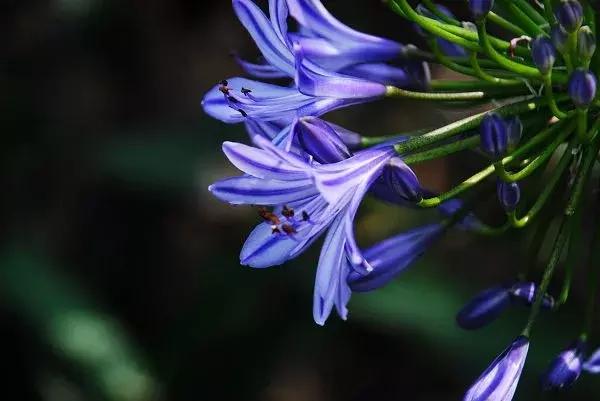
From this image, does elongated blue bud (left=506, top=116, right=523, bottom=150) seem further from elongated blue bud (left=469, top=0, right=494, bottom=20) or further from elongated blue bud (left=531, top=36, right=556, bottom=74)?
elongated blue bud (left=469, top=0, right=494, bottom=20)

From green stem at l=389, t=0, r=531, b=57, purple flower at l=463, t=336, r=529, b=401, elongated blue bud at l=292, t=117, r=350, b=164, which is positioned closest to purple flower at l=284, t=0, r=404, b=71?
green stem at l=389, t=0, r=531, b=57

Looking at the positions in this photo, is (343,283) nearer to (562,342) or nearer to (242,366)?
(562,342)

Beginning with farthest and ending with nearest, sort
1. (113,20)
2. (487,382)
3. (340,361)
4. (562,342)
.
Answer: (113,20) < (340,361) < (562,342) < (487,382)

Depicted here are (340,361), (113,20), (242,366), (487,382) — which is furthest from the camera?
(113,20)

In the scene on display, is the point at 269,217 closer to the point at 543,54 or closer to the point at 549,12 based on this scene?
the point at 543,54

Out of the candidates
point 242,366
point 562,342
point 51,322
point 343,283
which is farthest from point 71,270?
point 343,283

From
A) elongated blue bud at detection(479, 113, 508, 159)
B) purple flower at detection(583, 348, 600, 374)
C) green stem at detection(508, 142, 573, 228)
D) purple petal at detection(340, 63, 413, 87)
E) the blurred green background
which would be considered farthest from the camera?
the blurred green background

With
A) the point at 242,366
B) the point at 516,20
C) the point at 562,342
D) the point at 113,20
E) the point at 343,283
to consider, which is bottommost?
the point at 562,342
